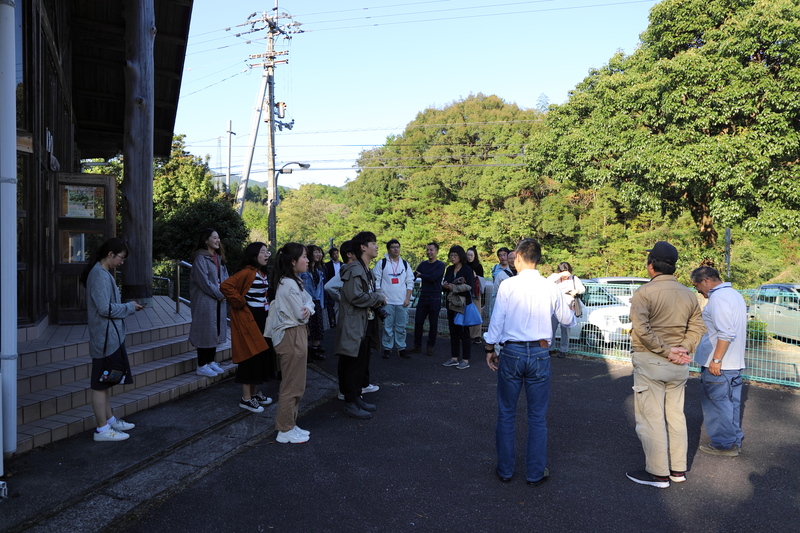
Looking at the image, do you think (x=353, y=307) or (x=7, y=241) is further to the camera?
(x=353, y=307)

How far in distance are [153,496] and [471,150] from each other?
33.3m

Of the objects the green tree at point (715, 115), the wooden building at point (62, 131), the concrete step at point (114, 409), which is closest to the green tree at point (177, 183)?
the wooden building at point (62, 131)

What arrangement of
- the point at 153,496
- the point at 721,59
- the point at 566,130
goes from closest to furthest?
the point at 153,496 → the point at 721,59 → the point at 566,130

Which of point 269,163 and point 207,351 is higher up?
point 269,163

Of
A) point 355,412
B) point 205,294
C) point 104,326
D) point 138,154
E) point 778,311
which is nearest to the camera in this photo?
point 104,326

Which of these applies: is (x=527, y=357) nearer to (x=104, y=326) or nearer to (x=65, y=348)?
(x=104, y=326)

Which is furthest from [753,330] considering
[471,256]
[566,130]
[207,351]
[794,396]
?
[566,130]

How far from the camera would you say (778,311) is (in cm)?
779

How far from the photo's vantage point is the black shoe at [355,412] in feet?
18.9

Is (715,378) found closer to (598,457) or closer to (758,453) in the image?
(758,453)

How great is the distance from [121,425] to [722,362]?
525 centimetres

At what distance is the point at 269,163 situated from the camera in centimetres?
2588

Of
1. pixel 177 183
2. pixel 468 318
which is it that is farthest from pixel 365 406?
pixel 177 183

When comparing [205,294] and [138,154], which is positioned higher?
[138,154]
